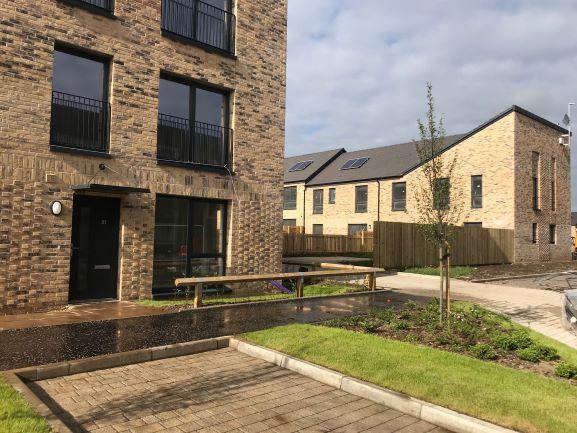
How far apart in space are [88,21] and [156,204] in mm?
4285

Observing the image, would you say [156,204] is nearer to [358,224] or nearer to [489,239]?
[489,239]

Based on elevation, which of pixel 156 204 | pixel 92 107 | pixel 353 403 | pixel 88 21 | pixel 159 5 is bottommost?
pixel 353 403

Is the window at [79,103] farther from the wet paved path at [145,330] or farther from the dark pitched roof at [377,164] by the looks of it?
the dark pitched roof at [377,164]

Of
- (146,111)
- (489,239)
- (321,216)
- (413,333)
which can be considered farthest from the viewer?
(321,216)

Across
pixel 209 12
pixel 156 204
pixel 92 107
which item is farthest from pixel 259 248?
pixel 209 12

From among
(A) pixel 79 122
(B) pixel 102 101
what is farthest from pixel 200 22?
(A) pixel 79 122

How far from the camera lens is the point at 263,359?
20.9ft

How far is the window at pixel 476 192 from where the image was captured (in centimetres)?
2891

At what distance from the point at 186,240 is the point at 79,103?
Result: 4.07 m

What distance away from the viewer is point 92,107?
397 inches

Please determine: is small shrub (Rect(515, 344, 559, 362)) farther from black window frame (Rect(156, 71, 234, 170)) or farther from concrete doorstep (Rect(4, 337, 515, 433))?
black window frame (Rect(156, 71, 234, 170))

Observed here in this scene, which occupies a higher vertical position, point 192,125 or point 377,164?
point 377,164

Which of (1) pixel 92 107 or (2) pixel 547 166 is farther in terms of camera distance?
(2) pixel 547 166

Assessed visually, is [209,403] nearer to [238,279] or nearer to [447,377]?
[447,377]
